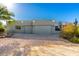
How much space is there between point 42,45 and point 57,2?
80 centimetres

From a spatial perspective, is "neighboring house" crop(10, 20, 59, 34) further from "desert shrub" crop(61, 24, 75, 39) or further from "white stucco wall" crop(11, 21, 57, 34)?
"desert shrub" crop(61, 24, 75, 39)

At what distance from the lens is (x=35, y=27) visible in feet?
25.1

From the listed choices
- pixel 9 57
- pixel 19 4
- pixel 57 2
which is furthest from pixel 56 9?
pixel 9 57

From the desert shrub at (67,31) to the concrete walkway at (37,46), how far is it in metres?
0.09

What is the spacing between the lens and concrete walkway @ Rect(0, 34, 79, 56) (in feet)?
24.7

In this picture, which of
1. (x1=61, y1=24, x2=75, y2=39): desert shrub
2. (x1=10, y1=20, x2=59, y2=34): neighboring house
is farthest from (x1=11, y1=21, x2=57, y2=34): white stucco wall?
(x1=61, y1=24, x2=75, y2=39): desert shrub

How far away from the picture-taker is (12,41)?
7.59 metres

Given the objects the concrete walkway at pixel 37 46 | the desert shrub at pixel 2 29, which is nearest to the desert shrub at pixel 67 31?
the concrete walkway at pixel 37 46

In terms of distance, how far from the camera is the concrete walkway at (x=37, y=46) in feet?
24.7

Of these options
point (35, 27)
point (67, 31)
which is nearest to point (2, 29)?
point (35, 27)

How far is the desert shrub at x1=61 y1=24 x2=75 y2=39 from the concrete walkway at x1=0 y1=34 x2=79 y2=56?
0.09 m

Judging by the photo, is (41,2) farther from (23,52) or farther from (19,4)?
(23,52)

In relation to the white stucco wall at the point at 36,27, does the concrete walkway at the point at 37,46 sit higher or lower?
lower

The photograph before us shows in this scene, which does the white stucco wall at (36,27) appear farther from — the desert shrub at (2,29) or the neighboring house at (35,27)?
the desert shrub at (2,29)
